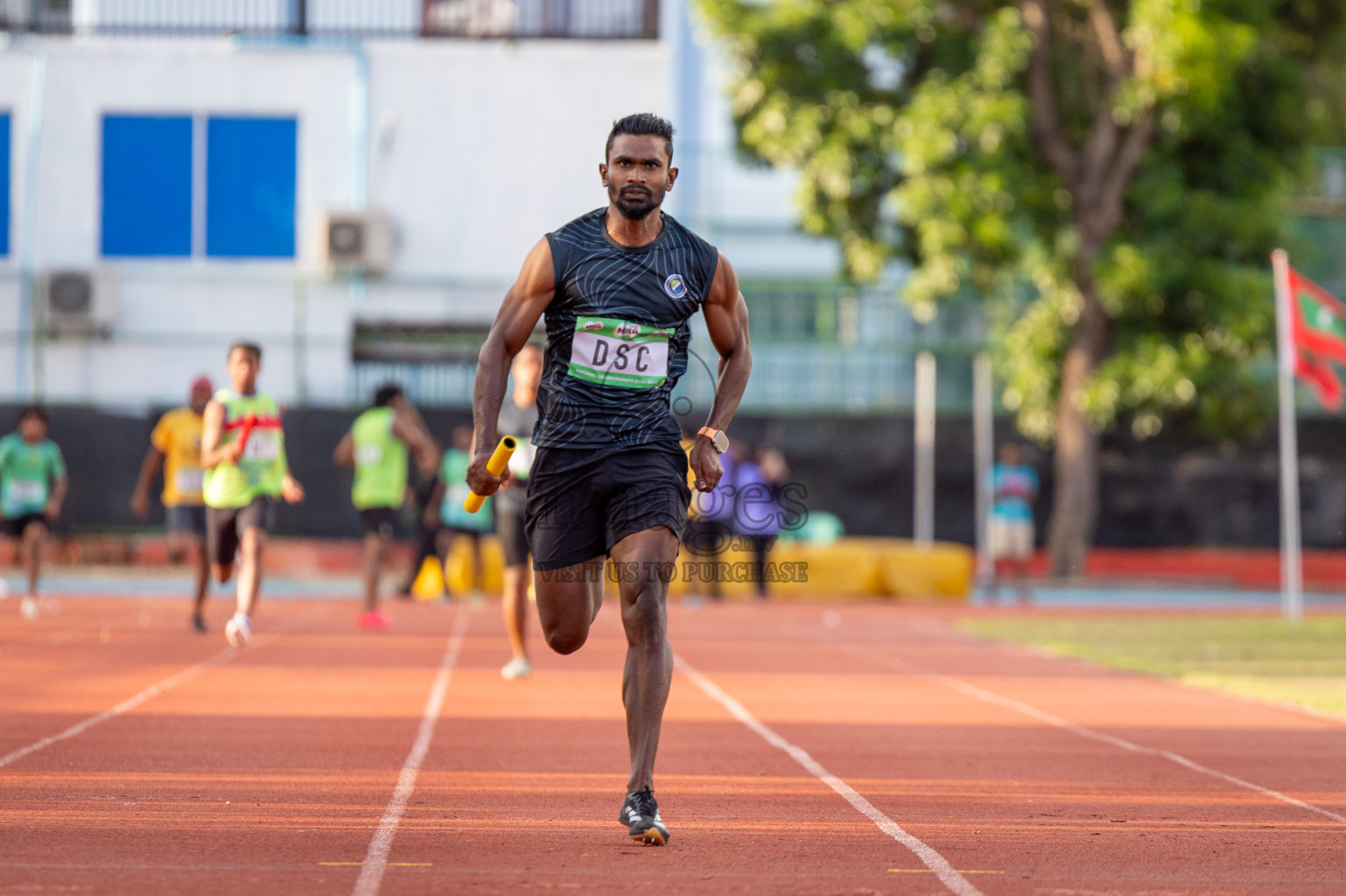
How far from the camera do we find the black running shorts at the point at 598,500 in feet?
19.0

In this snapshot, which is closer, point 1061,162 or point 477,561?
point 477,561

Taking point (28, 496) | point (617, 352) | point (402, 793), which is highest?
point (617, 352)

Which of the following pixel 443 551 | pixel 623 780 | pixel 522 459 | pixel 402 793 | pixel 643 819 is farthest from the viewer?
pixel 443 551

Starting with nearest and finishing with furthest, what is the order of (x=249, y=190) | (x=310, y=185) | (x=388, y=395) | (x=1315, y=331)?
1. (x=388, y=395)
2. (x=1315, y=331)
3. (x=249, y=190)
4. (x=310, y=185)

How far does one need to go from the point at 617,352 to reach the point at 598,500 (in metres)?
0.49

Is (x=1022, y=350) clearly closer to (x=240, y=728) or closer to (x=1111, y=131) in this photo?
(x=1111, y=131)

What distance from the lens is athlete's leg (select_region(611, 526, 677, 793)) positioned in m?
5.68

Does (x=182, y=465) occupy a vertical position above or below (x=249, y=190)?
below

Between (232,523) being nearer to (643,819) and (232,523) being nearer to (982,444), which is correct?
(643,819)

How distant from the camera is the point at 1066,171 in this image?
24516mm

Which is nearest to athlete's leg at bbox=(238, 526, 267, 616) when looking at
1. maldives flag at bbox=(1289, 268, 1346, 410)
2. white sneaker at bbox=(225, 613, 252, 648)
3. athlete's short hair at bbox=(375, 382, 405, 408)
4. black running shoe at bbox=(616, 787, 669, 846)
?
white sneaker at bbox=(225, 613, 252, 648)

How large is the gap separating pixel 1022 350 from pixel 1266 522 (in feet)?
15.5

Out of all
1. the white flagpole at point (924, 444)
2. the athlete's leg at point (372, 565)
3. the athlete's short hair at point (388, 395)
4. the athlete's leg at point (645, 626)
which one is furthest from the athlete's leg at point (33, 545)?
the white flagpole at point (924, 444)

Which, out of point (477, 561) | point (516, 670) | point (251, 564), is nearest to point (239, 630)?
point (251, 564)
